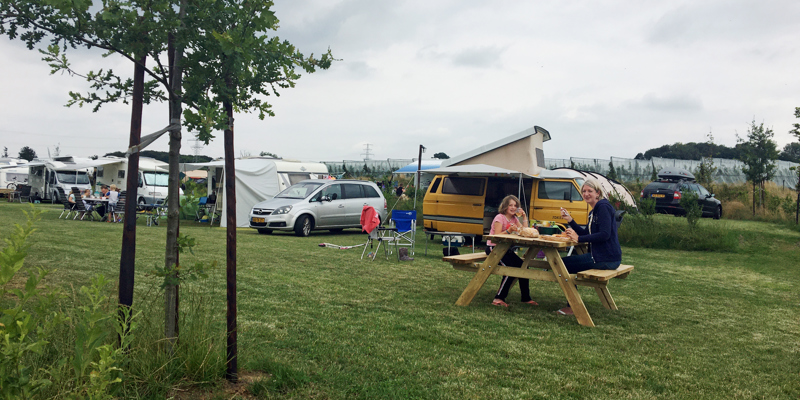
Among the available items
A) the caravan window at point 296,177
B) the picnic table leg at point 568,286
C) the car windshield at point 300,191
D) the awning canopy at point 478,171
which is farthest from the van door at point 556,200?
the caravan window at point 296,177

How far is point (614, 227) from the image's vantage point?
5.89 meters

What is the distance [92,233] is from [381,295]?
8.28 meters

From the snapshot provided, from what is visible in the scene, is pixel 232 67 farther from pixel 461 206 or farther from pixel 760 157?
pixel 760 157

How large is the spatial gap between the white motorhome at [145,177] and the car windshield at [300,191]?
27.2 feet

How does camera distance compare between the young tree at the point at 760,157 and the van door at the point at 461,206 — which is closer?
the van door at the point at 461,206

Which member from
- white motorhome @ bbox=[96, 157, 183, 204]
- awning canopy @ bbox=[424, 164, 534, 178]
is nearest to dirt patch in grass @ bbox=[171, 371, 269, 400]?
awning canopy @ bbox=[424, 164, 534, 178]

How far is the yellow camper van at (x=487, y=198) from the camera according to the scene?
1230cm

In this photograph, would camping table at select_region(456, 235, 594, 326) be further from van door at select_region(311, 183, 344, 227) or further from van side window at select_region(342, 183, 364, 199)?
van side window at select_region(342, 183, 364, 199)

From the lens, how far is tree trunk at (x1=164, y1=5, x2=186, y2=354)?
2.98 m

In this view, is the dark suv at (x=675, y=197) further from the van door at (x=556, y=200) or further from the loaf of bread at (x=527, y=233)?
the loaf of bread at (x=527, y=233)

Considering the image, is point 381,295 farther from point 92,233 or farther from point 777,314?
point 92,233

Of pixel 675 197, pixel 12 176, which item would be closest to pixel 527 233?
pixel 675 197

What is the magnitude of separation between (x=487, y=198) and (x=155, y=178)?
15524mm

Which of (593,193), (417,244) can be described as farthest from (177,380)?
(417,244)
